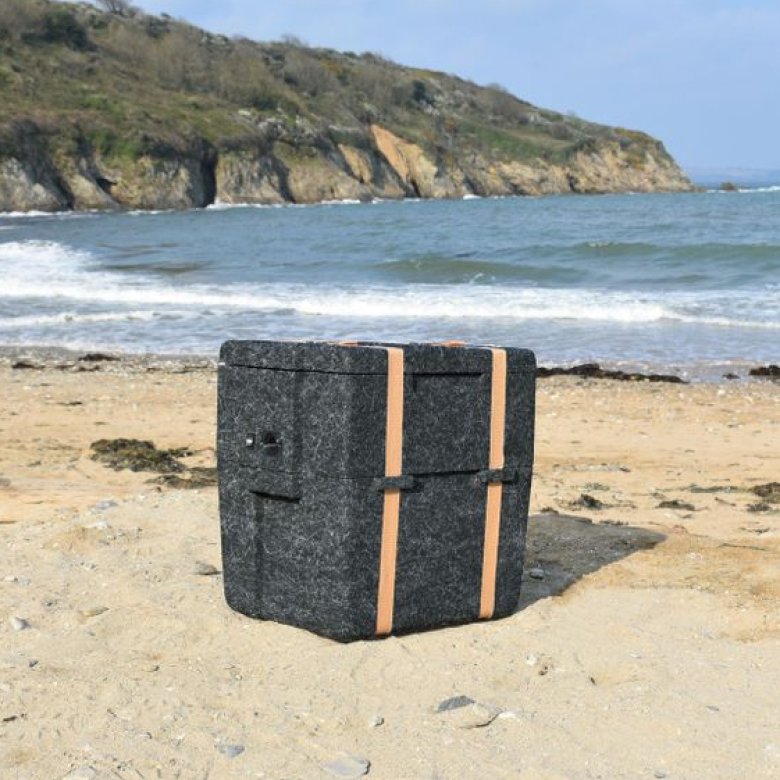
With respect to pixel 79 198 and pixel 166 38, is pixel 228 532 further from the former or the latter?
pixel 166 38

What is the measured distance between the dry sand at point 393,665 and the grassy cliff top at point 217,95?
205 feet

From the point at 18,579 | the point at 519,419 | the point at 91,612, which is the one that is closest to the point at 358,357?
the point at 519,419

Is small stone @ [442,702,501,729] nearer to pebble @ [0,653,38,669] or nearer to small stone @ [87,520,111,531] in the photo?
pebble @ [0,653,38,669]

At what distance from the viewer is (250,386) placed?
4070mm

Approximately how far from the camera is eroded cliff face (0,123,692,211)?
65.6 meters

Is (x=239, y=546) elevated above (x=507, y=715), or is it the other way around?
(x=239, y=546)

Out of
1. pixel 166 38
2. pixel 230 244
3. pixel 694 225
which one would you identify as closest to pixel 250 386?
pixel 230 244

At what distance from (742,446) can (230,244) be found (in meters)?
29.1

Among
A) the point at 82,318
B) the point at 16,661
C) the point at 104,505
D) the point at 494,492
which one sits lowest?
the point at 82,318

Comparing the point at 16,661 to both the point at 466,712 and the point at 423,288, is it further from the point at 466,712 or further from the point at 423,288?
the point at 423,288

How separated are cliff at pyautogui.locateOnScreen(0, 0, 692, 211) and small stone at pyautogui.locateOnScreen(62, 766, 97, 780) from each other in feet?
205

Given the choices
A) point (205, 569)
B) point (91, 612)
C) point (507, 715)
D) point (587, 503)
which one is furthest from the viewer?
point (587, 503)

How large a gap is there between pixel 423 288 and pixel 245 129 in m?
60.1

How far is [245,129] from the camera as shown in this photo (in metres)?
81.1
